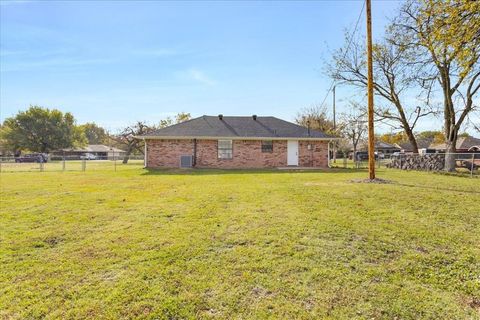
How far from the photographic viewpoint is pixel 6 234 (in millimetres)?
4355

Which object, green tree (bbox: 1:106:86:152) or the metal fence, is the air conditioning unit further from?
green tree (bbox: 1:106:86:152)

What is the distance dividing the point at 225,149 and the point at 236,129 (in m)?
1.74

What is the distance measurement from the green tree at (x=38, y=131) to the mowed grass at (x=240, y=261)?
2194 inches

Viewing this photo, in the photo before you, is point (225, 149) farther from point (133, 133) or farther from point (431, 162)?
point (133, 133)

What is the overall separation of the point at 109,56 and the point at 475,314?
677 inches

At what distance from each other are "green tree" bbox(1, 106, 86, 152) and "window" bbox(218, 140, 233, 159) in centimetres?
4746

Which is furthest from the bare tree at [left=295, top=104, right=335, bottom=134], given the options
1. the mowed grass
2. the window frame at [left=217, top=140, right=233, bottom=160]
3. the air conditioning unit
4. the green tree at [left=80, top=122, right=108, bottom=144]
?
the green tree at [left=80, top=122, right=108, bottom=144]

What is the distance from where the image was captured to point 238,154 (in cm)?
1894

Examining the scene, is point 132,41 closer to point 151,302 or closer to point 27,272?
point 27,272

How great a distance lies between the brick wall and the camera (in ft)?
60.7

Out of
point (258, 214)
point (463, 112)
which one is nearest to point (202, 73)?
point (258, 214)

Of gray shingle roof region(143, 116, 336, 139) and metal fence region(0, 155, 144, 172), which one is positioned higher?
gray shingle roof region(143, 116, 336, 139)

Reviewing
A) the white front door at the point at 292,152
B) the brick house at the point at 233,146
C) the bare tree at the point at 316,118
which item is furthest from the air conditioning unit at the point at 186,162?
the bare tree at the point at 316,118

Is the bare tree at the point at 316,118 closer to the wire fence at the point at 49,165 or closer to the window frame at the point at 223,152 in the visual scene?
the window frame at the point at 223,152
